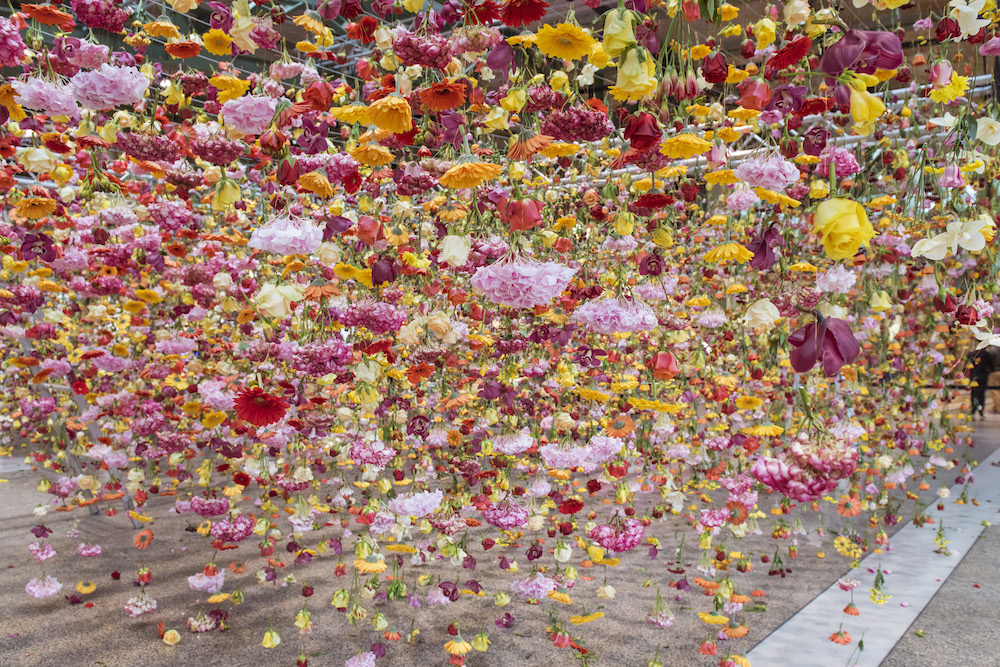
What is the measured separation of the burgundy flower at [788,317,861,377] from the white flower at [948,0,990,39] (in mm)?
616

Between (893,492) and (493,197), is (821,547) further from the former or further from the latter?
(493,197)

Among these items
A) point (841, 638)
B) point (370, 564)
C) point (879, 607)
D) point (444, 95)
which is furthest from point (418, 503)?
point (879, 607)

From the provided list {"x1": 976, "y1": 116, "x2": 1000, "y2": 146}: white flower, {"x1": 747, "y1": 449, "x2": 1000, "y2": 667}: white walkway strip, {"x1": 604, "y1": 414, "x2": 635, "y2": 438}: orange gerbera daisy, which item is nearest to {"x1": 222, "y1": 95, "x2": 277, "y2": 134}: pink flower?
{"x1": 976, "y1": 116, "x2": 1000, "y2": 146}: white flower

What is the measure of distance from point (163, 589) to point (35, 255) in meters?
2.20

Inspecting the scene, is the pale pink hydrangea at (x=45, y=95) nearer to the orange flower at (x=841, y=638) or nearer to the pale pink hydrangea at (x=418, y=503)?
the pale pink hydrangea at (x=418, y=503)

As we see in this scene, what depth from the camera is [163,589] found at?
3.64 m

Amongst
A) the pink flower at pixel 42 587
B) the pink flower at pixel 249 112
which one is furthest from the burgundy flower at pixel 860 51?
the pink flower at pixel 42 587

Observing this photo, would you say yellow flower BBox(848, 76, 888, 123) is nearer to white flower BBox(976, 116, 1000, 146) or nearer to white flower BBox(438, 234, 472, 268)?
white flower BBox(976, 116, 1000, 146)

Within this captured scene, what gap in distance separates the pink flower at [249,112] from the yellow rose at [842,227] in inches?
43.2

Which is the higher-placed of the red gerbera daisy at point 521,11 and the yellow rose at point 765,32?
the yellow rose at point 765,32

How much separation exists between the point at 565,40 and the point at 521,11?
0.27ft

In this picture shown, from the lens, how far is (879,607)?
3.38 m

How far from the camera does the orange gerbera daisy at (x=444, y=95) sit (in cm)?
110

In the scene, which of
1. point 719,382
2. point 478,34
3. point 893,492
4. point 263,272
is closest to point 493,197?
point 478,34
